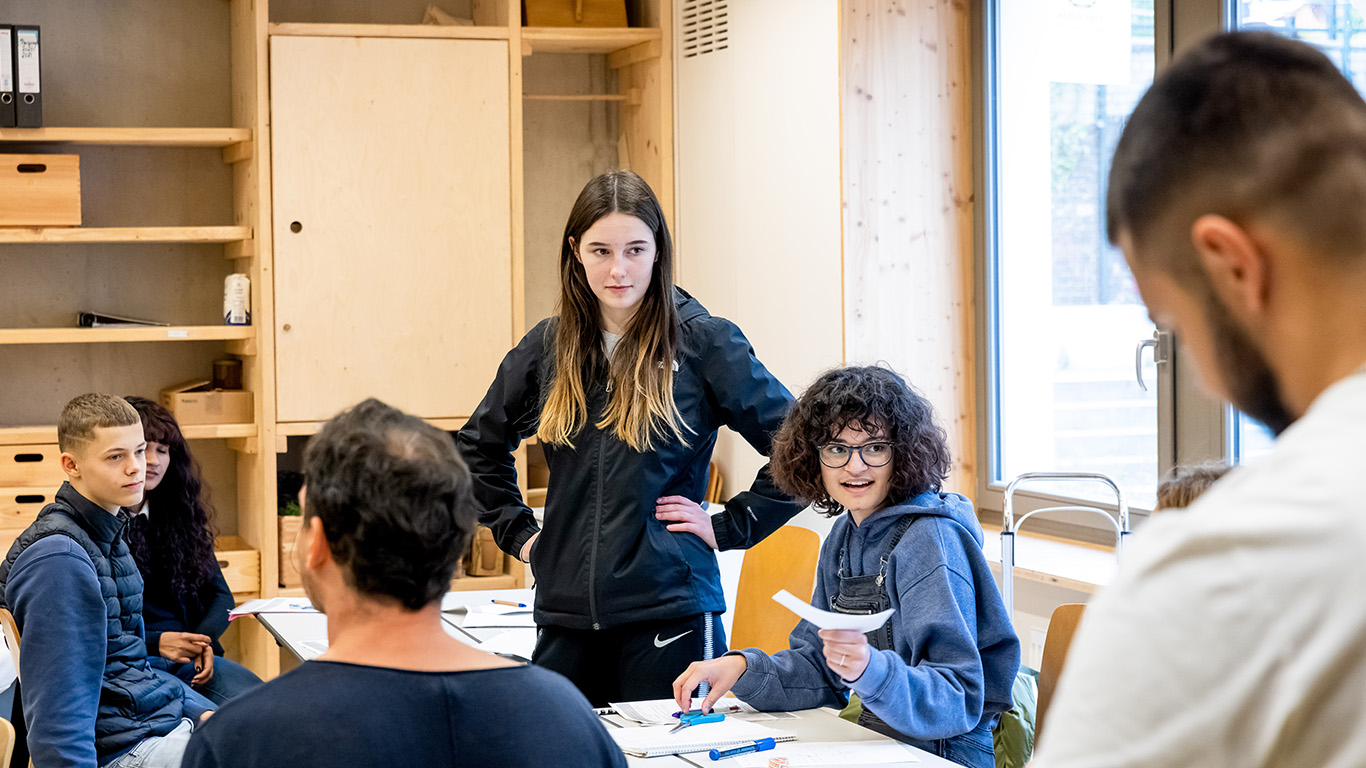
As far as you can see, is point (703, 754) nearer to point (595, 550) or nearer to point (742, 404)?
point (595, 550)

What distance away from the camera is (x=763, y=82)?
406 cm

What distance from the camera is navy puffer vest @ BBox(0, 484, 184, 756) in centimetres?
251

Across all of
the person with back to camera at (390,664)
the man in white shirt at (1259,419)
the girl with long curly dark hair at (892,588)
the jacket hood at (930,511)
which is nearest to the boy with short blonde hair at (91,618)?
the girl with long curly dark hair at (892,588)

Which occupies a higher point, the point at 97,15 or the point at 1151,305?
the point at 97,15

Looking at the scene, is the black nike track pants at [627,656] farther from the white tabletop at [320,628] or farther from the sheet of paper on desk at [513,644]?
the white tabletop at [320,628]

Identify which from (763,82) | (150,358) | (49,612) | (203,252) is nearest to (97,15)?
(203,252)

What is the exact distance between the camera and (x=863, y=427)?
2.21 metres

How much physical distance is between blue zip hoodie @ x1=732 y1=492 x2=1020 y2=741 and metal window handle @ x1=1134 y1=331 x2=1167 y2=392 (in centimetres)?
128

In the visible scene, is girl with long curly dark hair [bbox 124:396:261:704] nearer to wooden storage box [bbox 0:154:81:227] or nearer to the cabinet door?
the cabinet door

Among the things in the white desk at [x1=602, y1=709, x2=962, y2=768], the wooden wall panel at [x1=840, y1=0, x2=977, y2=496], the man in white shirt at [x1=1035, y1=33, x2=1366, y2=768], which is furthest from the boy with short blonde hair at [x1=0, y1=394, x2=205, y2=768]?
the man in white shirt at [x1=1035, y1=33, x2=1366, y2=768]

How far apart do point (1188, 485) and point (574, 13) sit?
3263mm

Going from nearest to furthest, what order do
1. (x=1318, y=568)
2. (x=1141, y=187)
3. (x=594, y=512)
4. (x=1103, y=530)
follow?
(x=1318, y=568)
(x=1141, y=187)
(x=594, y=512)
(x=1103, y=530)

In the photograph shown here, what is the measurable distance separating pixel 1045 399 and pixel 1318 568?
3.36 m

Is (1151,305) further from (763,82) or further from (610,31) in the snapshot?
(610,31)
